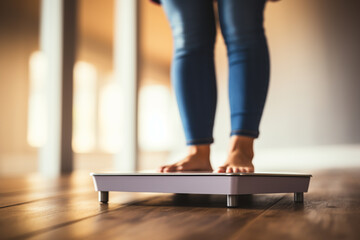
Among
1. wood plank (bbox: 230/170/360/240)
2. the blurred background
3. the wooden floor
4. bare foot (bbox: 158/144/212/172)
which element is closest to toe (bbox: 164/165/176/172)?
bare foot (bbox: 158/144/212/172)

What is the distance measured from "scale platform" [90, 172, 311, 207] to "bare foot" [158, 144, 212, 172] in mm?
122

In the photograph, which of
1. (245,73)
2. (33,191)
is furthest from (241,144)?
(33,191)

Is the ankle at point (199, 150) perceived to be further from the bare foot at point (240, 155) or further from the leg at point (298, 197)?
the leg at point (298, 197)

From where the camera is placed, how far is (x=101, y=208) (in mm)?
881

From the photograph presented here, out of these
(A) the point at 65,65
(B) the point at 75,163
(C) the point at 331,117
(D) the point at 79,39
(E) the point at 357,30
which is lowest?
(B) the point at 75,163

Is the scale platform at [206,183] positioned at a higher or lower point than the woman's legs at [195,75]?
lower

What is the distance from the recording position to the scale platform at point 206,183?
877 millimetres

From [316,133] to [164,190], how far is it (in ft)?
13.7

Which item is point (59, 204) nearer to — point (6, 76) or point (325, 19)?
point (6, 76)

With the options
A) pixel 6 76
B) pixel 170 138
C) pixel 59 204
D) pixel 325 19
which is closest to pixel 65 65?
pixel 6 76

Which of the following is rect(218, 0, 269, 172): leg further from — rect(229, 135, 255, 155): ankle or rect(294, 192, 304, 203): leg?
rect(294, 192, 304, 203): leg

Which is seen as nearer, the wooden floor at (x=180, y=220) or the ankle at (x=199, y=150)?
the wooden floor at (x=180, y=220)

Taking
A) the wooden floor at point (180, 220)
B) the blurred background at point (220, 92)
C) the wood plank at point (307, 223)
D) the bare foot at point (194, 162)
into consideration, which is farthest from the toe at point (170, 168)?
the blurred background at point (220, 92)

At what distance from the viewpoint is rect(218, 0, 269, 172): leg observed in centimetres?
106
